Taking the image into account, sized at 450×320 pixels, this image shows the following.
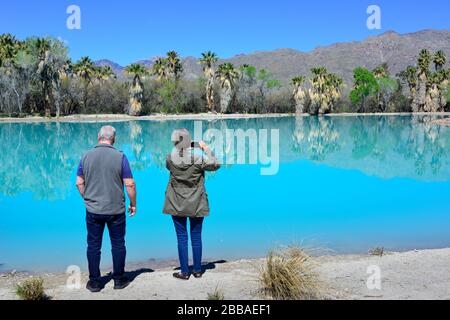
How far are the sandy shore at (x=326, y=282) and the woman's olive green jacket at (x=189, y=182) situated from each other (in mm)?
834

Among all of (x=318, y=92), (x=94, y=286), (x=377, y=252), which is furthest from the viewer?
(x=318, y=92)

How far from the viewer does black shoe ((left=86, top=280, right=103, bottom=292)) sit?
5.74 meters

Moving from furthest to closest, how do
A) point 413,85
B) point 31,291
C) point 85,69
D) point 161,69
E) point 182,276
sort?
point 413,85
point 161,69
point 85,69
point 182,276
point 31,291

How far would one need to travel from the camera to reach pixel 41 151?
86.0ft

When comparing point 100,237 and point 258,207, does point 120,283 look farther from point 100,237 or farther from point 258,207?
point 258,207

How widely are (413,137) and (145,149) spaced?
1795cm

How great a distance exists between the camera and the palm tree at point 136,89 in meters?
63.3

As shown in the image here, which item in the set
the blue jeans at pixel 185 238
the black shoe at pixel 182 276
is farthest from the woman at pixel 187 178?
the black shoe at pixel 182 276

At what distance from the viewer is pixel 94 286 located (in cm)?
579

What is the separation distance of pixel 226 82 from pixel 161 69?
1135cm

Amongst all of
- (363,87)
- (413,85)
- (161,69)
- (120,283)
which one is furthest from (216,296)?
(413,85)

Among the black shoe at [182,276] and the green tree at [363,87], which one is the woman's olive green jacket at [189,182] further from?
the green tree at [363,87]

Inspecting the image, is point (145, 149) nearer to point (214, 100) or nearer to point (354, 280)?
point (354, 280)
